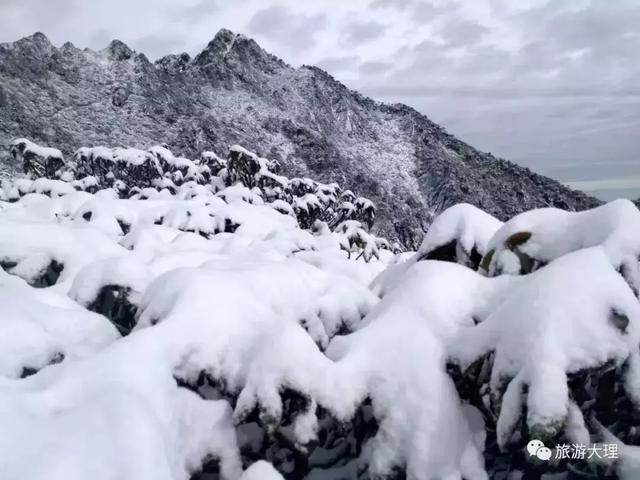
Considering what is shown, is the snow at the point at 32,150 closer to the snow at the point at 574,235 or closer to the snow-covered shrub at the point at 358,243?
the snow-covered shrub at the point at 358,243

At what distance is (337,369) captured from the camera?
310cm

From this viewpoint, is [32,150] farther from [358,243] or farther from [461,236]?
[461,236]

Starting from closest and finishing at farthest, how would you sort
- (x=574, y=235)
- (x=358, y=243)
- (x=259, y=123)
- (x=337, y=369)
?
1. (x=337, y=369)
2. (x=574, y=235)
3. (x=358, y=243)
4. (x=259, y=123)

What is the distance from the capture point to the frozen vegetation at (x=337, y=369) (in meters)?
2.63

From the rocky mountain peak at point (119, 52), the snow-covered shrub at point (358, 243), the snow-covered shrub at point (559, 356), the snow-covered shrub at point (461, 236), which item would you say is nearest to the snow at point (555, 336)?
the snow-covered shrub at point (559, 356)

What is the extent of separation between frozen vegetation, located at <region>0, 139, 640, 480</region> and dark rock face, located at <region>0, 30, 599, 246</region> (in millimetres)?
26855

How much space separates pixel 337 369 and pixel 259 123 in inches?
1449

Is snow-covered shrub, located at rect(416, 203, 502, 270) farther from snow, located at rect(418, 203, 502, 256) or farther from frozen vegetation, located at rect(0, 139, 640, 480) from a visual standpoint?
frozen vegetation, located at rect(0, 139, 640, 480)

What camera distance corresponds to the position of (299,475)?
324 centimetres

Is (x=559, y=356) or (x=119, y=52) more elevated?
(x=119, y=52)

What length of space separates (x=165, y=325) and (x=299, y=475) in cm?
127

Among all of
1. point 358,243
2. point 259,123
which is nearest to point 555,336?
point 358,243

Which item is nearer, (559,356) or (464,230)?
(559,356)

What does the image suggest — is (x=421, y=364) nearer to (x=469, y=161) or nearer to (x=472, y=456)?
(x=472, y=456)
